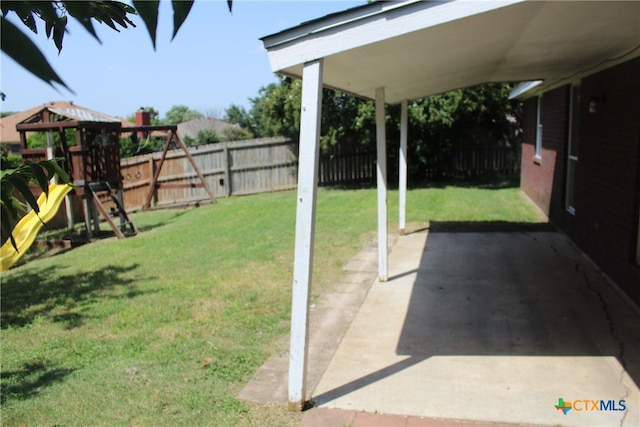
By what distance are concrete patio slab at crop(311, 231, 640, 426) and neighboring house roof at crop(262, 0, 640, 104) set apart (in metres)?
2.32

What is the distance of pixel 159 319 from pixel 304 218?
2.76 metres

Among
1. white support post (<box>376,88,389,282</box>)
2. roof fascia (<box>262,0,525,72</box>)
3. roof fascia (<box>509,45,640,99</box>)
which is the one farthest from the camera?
white support post (<box>376,88,389,282</box>)

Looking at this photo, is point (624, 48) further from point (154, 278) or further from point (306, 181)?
point (154, 278)

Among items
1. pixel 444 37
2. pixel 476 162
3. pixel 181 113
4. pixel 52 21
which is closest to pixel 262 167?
pixel 476 162

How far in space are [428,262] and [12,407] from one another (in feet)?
17.6

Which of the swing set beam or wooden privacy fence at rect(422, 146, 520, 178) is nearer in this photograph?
the swing set beam

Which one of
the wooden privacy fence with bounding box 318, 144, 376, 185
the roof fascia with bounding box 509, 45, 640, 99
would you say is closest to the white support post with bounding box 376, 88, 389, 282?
the roof fascia with bounding box 509, 45, 640, 99

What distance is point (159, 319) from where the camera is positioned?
18.1 feet

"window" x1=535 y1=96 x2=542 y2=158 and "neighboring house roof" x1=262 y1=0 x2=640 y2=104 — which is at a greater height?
"neighboring house roof" x1=262 y1=0 x2=640 y2=104

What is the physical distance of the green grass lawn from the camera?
3.69m

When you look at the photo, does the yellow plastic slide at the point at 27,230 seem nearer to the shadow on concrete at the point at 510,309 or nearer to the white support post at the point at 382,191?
the white support post at the point at 382,191

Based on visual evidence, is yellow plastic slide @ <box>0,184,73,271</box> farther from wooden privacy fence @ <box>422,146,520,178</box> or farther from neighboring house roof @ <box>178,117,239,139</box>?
neighboring house roof @ <box>178,117,239,139</box>

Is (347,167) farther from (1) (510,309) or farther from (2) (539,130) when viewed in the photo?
(1) (510,309)

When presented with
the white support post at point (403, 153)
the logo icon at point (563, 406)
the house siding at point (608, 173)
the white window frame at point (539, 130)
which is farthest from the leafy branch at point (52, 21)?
the white window frame at point (539, 130)
